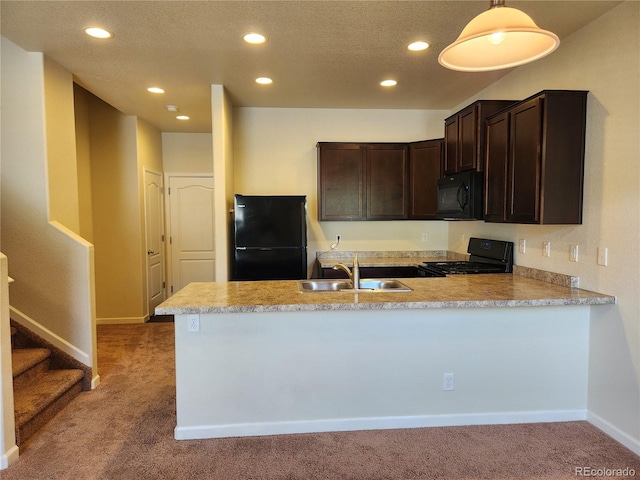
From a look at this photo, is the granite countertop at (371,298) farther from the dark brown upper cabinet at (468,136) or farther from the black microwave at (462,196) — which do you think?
the dark brown upper cabinet at (468,136)

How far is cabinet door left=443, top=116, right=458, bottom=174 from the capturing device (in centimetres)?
356

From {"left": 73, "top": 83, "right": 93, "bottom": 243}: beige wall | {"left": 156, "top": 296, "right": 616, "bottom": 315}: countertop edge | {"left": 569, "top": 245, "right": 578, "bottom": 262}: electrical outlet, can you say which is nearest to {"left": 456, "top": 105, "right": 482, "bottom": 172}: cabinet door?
{"left": 569, "top": 245, "right": 578, "bottom": 262}: electrical outlet

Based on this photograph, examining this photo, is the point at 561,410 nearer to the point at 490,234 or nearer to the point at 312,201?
the point at 490,234

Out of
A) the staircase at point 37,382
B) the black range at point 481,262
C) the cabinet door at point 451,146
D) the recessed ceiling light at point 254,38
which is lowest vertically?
the staircase at point 37,382

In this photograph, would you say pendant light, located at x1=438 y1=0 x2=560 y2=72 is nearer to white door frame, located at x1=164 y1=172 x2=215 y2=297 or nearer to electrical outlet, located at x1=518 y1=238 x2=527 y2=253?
electrical outlet, located at x1=518 y1=238 x2=527 y2=253

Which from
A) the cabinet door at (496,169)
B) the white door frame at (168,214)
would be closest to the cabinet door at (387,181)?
the cabinet door at (496,169)

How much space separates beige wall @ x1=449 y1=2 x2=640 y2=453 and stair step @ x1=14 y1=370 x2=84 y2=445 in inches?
145

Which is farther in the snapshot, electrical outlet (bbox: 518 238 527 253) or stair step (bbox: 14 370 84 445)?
electrical outlet (bbox: 518 238 527 253)

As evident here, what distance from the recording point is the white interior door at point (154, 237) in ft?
17.4

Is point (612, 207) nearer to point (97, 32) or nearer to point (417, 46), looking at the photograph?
point (417, 46)

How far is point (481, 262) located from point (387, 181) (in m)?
1.32

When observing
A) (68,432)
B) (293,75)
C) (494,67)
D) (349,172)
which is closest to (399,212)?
(349,172)

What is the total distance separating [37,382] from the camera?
2922mm

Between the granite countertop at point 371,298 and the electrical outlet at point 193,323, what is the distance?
11 cm
